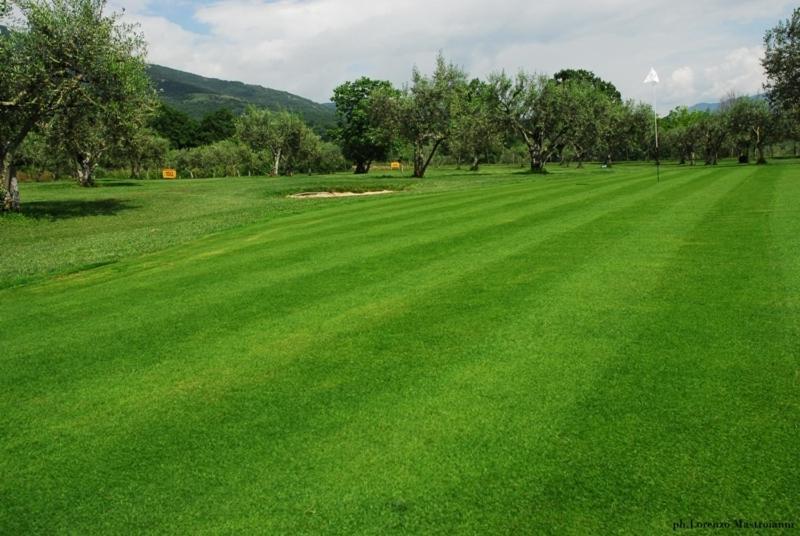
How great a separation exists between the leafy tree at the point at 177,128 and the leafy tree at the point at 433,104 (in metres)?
114

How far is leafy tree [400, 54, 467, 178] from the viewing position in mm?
59344

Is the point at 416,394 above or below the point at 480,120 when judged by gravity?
below

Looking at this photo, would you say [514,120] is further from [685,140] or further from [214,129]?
[214,129]

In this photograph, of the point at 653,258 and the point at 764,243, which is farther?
the point at 764,243

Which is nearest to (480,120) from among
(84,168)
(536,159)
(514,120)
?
(514,120)

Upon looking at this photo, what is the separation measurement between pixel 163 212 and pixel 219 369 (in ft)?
96.4

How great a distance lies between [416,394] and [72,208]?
35326 millimetres

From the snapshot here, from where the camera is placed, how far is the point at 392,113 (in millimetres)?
60688

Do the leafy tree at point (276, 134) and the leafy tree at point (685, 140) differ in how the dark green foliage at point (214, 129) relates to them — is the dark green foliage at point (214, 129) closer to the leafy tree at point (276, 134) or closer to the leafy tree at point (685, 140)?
the leafy tree at point (276, 134)

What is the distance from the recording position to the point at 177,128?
159 metres

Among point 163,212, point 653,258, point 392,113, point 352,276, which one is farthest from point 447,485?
point 392,113

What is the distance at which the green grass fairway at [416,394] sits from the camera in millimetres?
3893

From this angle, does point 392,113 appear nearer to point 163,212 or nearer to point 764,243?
point 163,212

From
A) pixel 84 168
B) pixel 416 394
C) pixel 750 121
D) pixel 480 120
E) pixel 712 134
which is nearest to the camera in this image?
pixel 416 394
